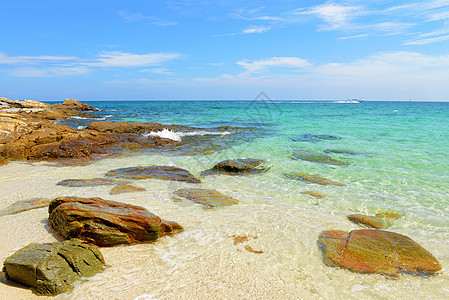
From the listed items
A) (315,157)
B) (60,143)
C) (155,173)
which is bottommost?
(155,173)

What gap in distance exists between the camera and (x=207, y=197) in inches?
276

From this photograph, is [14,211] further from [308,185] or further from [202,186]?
[308,185]

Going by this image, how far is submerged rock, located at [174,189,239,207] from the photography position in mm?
6664

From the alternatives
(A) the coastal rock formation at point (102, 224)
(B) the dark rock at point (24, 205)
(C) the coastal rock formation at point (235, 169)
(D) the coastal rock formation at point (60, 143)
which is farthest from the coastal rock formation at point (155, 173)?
(A) the coastal rock formation at point (102, 224)

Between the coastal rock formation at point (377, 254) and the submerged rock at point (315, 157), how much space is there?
263 inches

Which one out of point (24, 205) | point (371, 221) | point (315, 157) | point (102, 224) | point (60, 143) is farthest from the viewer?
point (60, 143)

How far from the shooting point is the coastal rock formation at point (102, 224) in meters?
4.34

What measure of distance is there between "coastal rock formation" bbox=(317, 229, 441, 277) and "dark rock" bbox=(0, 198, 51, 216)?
6.21 metres

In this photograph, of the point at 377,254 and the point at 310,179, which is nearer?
the point at 377,254

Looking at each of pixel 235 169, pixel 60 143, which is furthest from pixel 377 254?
pixel 60 143

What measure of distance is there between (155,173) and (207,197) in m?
2.95

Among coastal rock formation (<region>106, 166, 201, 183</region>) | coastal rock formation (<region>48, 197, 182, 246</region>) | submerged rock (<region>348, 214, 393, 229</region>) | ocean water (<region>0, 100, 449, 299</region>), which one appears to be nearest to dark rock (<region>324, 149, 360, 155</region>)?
ocean water (<region>0, 100, 449, 299</region>)

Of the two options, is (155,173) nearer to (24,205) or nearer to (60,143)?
(24,205)

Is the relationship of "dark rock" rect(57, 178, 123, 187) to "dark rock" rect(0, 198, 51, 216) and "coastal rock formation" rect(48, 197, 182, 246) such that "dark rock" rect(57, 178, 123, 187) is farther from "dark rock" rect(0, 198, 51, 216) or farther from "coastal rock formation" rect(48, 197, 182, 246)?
"coastal rock formation" rect(48, 197, 182, 246)
